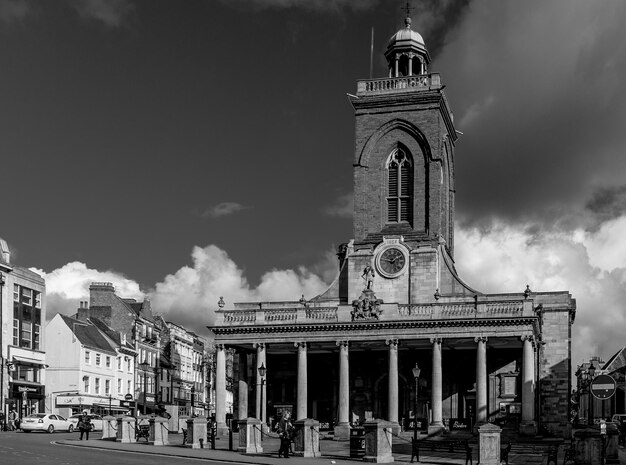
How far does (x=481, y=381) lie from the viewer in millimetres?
63750

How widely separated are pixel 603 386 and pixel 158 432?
28103 mm

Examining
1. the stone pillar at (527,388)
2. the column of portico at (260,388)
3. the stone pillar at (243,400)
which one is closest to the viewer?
the stone pillar at (527,388)

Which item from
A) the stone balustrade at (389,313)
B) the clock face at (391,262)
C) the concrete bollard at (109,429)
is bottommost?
the concrete bollard at (109,429)

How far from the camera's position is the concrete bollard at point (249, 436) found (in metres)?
43.2

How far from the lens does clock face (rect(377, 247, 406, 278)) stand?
7038 cm

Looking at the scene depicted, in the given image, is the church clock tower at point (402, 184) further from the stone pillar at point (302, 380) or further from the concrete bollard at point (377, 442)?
the concrete bollard at point (377, 442)

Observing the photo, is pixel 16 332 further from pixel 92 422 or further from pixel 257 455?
pixel 257 455

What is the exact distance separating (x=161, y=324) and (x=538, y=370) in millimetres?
51546

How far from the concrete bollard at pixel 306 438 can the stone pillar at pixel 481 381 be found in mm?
23538

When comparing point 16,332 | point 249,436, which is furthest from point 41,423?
point 249,436

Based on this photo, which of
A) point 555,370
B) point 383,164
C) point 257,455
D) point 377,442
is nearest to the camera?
point 377,442

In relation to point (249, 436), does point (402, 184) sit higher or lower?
higher

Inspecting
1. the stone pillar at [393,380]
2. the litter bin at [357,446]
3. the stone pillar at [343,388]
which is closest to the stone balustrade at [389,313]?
the stone pillar at [393,380]

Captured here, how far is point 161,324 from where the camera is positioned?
368 feet
